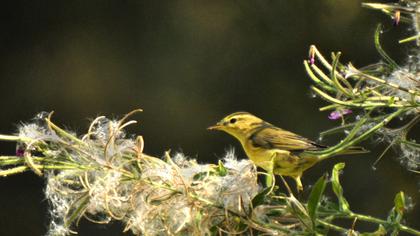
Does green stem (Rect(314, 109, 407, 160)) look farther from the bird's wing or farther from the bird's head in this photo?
the bird's head

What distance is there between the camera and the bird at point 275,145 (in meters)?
1.01

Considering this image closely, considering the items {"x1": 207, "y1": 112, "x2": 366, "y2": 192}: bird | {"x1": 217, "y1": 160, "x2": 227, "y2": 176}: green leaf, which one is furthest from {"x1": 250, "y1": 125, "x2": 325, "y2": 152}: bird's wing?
{"x1": 217, "y1": 160, "x2": 227, "y2": 176}: green leaf

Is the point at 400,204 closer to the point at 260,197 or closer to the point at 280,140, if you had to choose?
the point at 260,197

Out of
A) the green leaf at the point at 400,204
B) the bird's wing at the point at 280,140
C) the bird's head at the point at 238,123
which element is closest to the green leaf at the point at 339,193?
the green leaf at the point at 400,204

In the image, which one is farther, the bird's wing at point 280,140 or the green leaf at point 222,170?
the bird's wing at point 280,140

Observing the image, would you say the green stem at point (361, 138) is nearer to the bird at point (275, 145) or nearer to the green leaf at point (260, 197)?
the green leaf at point (260, 197)

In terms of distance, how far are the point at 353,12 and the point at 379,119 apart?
71.8 inches

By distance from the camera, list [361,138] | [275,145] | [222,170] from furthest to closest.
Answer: [275,145]
[222,170]
[361,138]

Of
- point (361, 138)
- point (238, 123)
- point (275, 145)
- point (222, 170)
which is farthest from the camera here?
point (238, 123)

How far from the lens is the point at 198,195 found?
701 mm

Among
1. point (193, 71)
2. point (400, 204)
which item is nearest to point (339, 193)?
point (400, 204)

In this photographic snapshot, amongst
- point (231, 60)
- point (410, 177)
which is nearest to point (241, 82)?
point (231, 60)

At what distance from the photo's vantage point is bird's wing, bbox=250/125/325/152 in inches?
42.6

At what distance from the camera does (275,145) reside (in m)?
1.12
